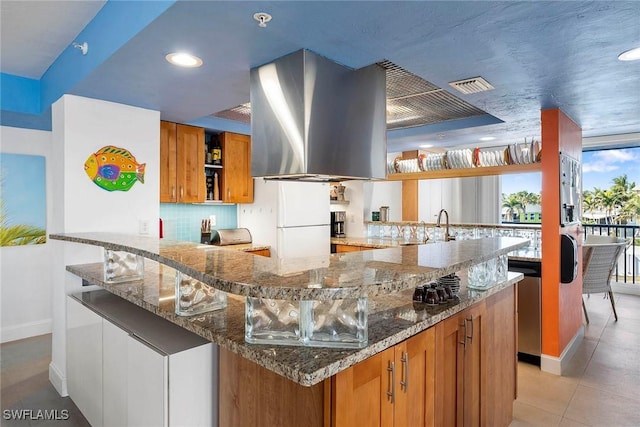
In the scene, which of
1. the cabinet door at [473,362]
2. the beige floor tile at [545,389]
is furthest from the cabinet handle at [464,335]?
the beige floor tile at [545,389]

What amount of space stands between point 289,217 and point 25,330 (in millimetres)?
2966

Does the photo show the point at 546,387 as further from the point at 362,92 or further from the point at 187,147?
the point at 187,147

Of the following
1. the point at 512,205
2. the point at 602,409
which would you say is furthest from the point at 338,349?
the point at 512,205

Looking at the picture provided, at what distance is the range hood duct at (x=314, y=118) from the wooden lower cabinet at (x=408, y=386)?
38.7 inches

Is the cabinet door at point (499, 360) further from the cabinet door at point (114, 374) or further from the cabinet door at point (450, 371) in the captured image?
the cabinet door at point (114, 374)

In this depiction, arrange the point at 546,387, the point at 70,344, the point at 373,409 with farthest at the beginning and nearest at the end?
the point at 546,387, the point at 70,344, the point at 373,409

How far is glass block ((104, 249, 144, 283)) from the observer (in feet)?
7.16

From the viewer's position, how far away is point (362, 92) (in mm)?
2172

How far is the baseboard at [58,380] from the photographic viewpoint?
2.63 metres

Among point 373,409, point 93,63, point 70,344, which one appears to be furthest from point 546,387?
point 93,63

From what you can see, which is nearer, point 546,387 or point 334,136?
point 334,136

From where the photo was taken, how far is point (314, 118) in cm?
194

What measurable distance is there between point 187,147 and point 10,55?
1.51m

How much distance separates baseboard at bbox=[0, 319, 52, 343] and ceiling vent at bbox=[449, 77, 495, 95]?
4548mm
